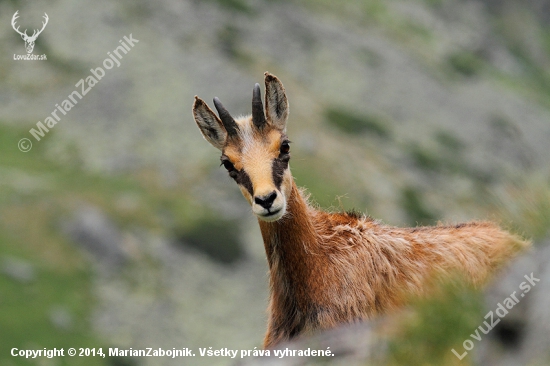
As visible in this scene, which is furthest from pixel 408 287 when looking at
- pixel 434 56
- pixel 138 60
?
pixel 434 56

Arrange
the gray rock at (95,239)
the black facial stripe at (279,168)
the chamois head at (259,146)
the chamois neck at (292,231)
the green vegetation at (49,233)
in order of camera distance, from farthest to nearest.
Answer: the gray rock at (95,239), the green vegetation at (49,233), the chamois neck at (292,231), the black facial stripe at (279,168), the chamois head at (259,146)

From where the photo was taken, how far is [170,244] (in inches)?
3664

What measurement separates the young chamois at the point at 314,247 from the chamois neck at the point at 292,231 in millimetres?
19

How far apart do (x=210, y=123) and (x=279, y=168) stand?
1.86 meters

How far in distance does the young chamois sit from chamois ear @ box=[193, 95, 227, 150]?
2 centimetres

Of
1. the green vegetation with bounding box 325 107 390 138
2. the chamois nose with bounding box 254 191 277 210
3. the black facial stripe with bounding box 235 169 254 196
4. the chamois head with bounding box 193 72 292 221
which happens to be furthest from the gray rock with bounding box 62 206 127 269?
the chamois nose with bounding box 254 191 277 210

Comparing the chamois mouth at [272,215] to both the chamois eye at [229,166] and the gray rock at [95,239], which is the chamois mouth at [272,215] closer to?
the chamois eye at [229,166]

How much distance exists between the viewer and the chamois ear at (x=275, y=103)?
14984 millimetres

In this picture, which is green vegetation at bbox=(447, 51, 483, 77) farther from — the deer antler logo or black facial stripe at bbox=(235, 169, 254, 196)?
black facial stripe at bbox=(235, 169, 254, 196)

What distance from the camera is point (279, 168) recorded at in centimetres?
1405

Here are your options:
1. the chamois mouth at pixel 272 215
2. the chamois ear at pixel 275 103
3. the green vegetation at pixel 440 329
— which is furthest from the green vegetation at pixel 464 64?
the green vegetation at pixel 440 329

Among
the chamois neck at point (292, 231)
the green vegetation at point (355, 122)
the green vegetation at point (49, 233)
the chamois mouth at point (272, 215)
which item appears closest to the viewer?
the chamois mouth at point (272, 215)

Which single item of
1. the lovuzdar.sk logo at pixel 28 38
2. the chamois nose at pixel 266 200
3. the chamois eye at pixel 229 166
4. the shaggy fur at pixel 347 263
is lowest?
the shaggy fur at pixel 347 263

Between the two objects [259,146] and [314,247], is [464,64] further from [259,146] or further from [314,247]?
[314,247]
